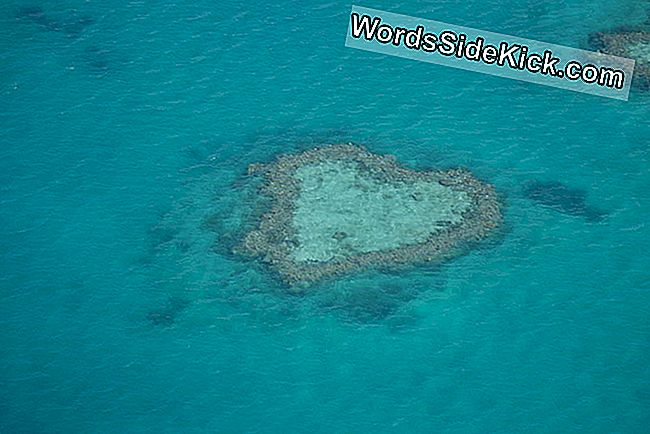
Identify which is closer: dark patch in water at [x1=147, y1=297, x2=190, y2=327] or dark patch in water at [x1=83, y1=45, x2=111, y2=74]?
dark patch in water at [x1=147, y1=297, x2=190, y2=327]

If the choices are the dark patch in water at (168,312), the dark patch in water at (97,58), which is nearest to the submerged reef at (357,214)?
the dark patch in water at (168,312)

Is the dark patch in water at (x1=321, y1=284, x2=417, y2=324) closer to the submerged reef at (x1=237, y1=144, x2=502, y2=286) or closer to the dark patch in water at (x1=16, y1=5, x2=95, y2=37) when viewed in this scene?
the submerged reef at (x1=237, y1=144, x2=502, y2=286)

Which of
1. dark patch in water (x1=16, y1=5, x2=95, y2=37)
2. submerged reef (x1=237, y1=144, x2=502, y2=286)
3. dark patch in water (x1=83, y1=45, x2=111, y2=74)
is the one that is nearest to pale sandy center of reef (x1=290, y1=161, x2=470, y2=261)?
submerged reef (x1=237, y1=144, x2=502, y2=286)

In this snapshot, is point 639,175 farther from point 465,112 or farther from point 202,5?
point 202,5

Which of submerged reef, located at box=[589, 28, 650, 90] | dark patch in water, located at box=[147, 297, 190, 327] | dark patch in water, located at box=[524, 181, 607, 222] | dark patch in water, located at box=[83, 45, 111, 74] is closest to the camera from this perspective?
dark patch in water, located at box=[147, 297, 190, 327]

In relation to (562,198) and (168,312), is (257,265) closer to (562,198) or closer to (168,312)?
(168,312)

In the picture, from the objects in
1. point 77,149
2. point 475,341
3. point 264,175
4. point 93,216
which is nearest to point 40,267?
point 93,216

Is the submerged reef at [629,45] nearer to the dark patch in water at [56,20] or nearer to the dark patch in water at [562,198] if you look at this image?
the dark patch in water at [562,198]
